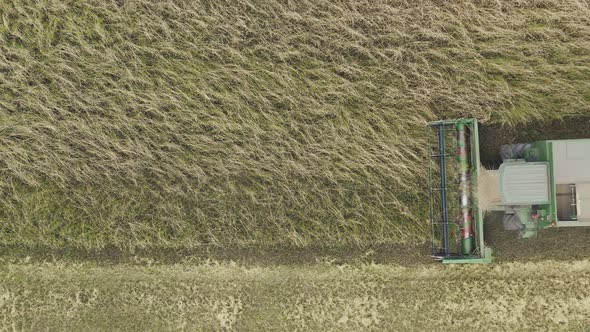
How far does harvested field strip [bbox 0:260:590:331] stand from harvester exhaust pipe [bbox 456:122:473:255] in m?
0.25

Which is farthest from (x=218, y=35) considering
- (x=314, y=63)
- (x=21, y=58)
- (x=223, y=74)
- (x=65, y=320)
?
(x=65, y=320)

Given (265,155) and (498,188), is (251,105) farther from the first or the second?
(498,188)

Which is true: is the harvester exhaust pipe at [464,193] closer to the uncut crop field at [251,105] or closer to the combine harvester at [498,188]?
the combine harvester at [498,188]

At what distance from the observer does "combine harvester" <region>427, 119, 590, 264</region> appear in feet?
11.9

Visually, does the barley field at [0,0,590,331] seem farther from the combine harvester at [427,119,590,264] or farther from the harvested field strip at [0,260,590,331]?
the combine harvester at [427,119,590,264]

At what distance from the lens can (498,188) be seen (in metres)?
3.77

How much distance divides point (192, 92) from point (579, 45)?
128 inches

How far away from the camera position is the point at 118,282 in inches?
161

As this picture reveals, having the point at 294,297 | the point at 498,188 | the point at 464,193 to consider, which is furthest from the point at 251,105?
the point at 498,188

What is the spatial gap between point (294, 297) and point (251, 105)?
65.3 inches

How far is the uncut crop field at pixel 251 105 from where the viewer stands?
13.3ft

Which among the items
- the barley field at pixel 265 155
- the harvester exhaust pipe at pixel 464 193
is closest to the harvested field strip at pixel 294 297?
the barley field at pixel 265 155

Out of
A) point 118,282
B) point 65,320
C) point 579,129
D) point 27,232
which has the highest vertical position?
point 579,129

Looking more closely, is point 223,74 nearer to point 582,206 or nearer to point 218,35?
point 218,35
